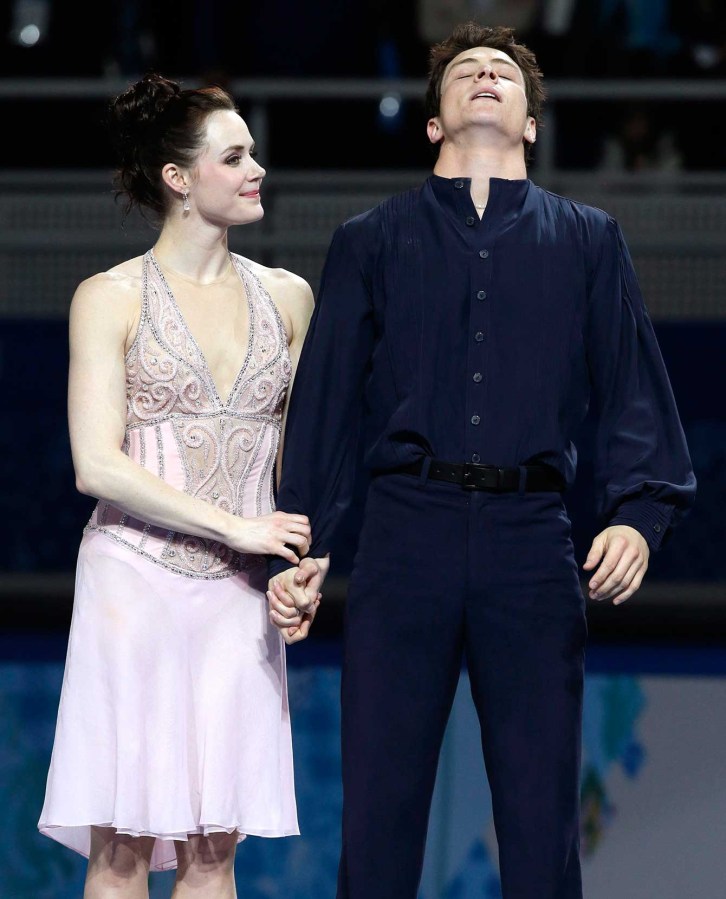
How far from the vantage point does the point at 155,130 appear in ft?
8.25

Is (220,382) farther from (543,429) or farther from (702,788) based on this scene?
(702,788)

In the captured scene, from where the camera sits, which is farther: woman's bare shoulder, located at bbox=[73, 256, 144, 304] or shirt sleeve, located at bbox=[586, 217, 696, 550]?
woman's bare shoulder, located at bbox=[73, 256, 144, 304]

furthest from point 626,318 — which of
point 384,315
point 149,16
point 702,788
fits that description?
point 149,16

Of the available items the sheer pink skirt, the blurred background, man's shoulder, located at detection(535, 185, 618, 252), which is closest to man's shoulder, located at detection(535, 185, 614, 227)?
man's shoulder, located at detection(535, 185, 618, 252)

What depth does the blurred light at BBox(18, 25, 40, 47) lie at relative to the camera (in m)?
6.49

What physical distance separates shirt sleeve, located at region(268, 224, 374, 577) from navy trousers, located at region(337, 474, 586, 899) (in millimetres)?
167

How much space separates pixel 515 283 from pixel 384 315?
0.20 m

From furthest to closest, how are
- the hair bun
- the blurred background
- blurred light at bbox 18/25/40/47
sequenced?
blurred light at bbox 18/25/40/47 → the blurred background → the hair bun

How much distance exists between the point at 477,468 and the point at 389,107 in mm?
4404

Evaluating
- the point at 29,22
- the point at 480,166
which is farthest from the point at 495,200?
the point at 29,22

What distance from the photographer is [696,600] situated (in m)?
5.22

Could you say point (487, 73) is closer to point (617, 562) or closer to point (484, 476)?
point (484, 476)

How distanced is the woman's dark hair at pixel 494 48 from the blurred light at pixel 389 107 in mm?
3957

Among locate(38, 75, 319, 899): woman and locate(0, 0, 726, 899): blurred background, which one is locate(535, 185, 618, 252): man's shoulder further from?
locate(0, 0, 726, 899): blurred background
